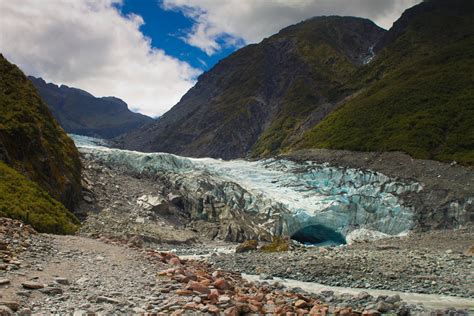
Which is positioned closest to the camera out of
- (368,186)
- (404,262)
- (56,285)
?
(56,285)

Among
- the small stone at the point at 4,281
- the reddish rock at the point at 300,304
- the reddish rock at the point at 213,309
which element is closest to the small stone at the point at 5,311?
the small stone at the point at 4,281

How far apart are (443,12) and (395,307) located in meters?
206

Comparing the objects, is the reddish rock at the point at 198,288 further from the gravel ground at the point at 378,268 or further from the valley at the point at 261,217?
the gravel ground at the point at 378,268

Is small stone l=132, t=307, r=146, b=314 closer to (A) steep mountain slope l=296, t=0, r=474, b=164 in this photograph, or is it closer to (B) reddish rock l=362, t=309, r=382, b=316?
(B) reddish rock l=362, t=309, r=382, b=316

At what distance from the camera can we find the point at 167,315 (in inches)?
378

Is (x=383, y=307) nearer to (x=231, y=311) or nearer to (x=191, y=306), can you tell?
(x=231, y=311)

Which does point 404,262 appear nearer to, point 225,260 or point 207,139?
point 225,260

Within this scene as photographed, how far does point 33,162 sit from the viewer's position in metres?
36.4

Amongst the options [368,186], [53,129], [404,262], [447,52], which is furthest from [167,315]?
[447,52]

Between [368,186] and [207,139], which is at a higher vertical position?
[207,139]

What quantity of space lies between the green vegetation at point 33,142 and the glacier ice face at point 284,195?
712 inches

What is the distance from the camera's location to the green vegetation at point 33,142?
115 feet

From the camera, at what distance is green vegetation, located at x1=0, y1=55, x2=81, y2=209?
35084mm

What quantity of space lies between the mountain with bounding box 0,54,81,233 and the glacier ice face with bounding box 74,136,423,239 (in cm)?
1812
